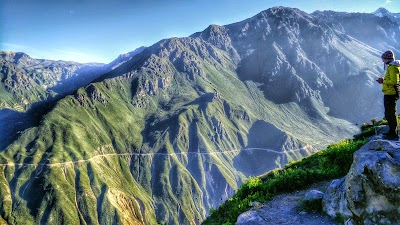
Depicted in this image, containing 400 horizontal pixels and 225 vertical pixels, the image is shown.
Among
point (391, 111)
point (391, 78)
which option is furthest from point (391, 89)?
point (391, 111)

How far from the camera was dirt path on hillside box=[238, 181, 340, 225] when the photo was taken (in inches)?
556

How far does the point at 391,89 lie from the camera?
15750 mm

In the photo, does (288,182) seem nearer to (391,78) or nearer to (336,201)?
(336,201)

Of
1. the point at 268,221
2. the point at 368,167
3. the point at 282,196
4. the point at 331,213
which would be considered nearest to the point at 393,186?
the point at 368,167

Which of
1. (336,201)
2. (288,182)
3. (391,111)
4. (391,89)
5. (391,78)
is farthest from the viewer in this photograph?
(288,182)

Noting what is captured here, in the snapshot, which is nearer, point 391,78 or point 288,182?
point 391,78

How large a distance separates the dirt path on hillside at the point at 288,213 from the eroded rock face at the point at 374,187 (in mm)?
1256

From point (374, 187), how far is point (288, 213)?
4849 millimetres

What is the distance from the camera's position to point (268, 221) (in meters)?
15.1

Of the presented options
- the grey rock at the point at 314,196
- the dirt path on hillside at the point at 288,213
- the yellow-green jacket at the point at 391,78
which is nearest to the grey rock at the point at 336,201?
the dirt path on hillside at the point at 288,213

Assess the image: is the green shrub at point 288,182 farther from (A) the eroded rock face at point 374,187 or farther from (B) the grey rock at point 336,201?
(A) the eroded rock face at point 374,187

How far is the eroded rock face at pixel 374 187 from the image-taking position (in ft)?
36.5

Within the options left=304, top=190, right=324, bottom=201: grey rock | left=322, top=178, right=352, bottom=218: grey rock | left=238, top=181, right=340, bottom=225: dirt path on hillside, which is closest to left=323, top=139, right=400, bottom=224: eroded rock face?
left=322, top=178, right=352, bottom=218: grey rock

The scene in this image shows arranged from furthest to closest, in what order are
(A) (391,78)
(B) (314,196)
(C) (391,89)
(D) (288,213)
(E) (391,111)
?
(E) (391,111), (C) (391,89), (A) (391,78), (D) (288,213), (B) (314,196)
